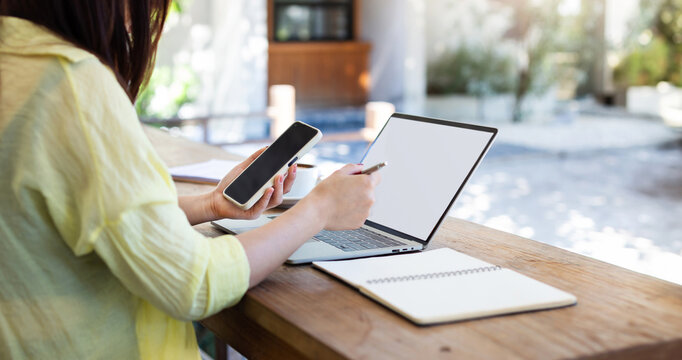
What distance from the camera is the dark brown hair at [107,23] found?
93cm

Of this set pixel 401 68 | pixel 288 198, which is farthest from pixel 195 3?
pixel 288 198

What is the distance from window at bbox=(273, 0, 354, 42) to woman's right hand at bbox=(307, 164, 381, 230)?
9936 millimetres

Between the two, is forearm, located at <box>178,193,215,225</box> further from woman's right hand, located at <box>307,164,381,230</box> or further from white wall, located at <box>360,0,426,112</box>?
white wall, located at <box>360,0,426,112</box>

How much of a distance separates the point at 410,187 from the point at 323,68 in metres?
9.85

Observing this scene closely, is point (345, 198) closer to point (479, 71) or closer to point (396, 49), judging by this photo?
point (396, 49)

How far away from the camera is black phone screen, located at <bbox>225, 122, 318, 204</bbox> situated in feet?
4.01

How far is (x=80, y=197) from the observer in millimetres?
875

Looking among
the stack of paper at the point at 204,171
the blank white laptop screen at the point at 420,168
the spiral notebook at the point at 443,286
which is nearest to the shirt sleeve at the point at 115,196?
the spiral notebook at the point at 443,286

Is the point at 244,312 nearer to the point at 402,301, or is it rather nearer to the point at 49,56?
the point at 402,301

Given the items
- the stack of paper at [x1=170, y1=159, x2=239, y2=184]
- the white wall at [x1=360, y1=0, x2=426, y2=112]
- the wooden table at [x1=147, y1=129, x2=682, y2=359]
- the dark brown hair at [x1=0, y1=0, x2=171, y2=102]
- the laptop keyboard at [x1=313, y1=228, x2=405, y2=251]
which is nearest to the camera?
the wooden table at [x1=147, y1=129, x2=682, y2=359]

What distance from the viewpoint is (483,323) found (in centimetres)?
88

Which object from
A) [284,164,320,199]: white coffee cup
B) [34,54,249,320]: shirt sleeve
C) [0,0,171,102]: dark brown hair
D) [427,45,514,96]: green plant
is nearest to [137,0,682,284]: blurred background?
[427,45,514,96]: green plant

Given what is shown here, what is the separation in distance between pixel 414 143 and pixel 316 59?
32.0 feet

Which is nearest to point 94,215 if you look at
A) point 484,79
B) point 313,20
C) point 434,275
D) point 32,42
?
point 32,42
